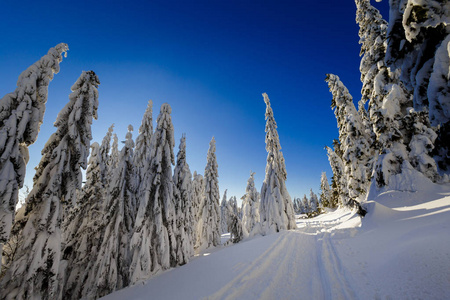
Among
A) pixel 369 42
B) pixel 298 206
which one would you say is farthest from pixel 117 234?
pixel 298 206

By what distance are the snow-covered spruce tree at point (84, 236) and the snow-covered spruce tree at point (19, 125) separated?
26.6 feet

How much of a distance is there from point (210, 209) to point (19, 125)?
2223 centimetres

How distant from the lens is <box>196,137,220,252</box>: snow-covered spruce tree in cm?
2510

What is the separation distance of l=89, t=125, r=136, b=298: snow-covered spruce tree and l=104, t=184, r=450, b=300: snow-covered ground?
3328 mm

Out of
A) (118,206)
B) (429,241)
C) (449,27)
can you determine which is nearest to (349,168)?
(429,241)

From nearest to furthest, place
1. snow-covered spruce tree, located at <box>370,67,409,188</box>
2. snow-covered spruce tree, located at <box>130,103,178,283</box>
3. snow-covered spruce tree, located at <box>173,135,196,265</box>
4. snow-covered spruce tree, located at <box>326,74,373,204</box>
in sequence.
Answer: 1. snow-covered spruce tree, located at <box>370,67,409,188</box>
2. snow-covered spruce tree, located at <box>130,103,178,283</box>
3. snow-covered spruce tree, located at <box>173,135,196,265</box>
4. snow-covered spruce tree, located at <box>326,74,373,204</box>

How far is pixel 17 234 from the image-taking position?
8.14 meters

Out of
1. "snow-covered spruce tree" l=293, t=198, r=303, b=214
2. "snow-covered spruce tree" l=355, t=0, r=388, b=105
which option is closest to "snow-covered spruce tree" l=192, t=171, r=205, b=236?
"snow-covered spruce tree" l=355, t=0, r=388, b=105

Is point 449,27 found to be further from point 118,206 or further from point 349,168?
point 349,168

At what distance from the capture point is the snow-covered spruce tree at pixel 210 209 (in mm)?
25102

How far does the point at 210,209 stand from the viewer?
26.0 meters

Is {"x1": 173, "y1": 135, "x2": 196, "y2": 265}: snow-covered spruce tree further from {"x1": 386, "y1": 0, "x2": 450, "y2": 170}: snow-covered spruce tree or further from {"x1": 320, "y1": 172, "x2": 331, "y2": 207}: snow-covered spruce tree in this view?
{"x1": 320, "y1": 172, "x2": 331, "y2": 207}: snow-covered spruce tree

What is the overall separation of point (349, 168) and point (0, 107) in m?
25.9

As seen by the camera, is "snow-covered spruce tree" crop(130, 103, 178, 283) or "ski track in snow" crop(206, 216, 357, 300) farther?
"snow-covered spruce tree" crop(130, 103, 178, 283)
